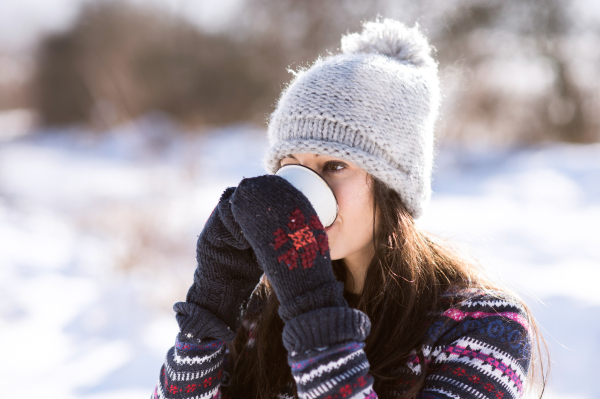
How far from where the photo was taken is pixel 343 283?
4.07ft

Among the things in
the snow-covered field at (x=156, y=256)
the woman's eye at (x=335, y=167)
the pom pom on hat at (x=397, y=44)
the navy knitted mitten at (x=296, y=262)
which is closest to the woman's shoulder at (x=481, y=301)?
the snow-covered field at (x=156, y=256)

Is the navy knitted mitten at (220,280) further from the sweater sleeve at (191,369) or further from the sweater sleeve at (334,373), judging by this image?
the sweater sleeve at (334,373)

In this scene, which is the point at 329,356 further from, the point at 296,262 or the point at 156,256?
the point at 156,256

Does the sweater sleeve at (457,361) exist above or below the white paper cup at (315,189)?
below

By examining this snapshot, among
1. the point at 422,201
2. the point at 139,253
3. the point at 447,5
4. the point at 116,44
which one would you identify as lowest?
the point at 422,201

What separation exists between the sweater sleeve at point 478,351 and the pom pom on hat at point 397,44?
849 millimetres

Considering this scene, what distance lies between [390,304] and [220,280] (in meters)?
0.51

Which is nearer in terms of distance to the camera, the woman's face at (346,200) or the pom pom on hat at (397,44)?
the woman's face at (346,200)

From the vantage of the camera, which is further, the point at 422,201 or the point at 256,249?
the point at 422,201

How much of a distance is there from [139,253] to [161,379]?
9.74ft

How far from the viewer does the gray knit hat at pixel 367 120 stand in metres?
1.20

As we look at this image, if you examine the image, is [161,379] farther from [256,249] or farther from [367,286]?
[367,286]

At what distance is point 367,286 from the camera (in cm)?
135

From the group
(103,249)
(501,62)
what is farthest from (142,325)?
(501,62)
